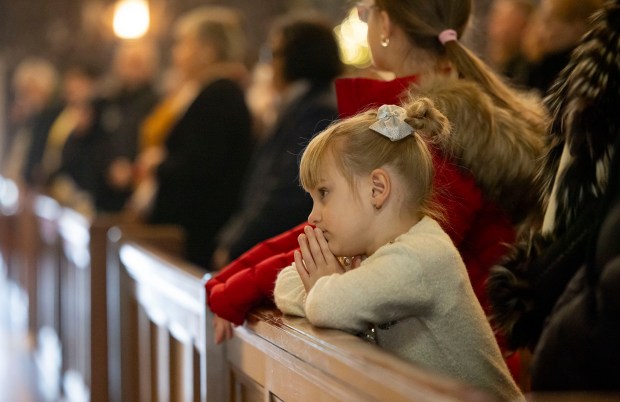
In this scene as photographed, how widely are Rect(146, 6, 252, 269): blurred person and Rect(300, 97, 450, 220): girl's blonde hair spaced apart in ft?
10.4

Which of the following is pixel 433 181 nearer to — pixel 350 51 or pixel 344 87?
pixel 344 87

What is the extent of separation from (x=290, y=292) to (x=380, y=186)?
1.07 ft

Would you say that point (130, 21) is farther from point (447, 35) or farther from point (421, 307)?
point (421, 307)

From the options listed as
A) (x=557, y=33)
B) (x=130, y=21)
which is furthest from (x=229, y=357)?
(x=130, y=21)

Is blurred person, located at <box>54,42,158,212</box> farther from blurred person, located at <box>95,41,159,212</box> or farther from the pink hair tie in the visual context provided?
the pink hair tie

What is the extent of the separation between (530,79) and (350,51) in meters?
6.53

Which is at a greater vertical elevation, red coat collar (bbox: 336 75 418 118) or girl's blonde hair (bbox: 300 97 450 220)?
red coat collar (bbox: 336 75 418 118)

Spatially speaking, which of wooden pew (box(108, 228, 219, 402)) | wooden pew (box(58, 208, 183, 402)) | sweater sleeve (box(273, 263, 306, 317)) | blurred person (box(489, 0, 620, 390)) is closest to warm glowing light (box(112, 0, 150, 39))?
wooden pew (box(58, 208, 183, 402))

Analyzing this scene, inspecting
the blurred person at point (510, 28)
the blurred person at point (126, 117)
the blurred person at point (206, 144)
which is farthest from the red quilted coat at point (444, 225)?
the blurred person at point (126, 117)

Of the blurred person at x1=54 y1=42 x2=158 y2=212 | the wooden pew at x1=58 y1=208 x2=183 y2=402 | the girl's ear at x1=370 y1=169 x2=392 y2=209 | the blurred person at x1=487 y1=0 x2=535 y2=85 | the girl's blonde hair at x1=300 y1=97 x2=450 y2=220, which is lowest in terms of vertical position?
the wooden pew at x1=58 y1=208 x2=183 y2=402

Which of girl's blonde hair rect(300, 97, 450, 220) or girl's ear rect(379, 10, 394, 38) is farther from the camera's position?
girl's ear rect(379, 10, 394, 38)

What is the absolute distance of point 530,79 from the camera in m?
4.61

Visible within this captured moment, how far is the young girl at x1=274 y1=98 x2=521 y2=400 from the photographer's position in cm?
213

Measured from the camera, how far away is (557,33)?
4.23 meters
